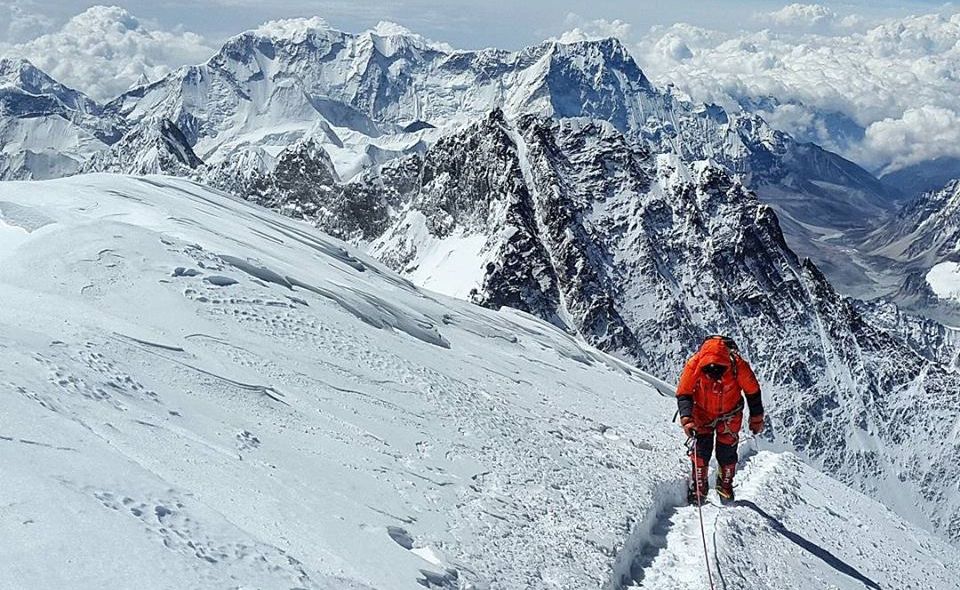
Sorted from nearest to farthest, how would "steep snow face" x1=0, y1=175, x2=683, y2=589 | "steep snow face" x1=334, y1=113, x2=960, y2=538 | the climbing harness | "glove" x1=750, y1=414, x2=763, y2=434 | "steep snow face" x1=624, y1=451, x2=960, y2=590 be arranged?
"steep snow face" x1=0, y1=175, x2=683, y2=589 < the climbing harness < "steep snow face" x1=624, y1=451, x2=960, y2=590 < "glove" x1=750, y1=414, x2=763, y2=434 < "steep snow face" x1=334, y1=113, x2=960, y2=538

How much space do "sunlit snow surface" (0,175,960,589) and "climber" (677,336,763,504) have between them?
41.1 inches

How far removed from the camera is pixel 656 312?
186000 millimetres

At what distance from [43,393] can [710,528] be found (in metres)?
10.8

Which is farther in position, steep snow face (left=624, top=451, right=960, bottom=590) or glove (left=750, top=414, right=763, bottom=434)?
glove (left=750, top=414, right=763, bottom=434)

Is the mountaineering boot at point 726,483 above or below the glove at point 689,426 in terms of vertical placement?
below

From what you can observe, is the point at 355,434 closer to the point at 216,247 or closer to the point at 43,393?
the point at 43,393

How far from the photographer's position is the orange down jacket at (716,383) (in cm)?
1499

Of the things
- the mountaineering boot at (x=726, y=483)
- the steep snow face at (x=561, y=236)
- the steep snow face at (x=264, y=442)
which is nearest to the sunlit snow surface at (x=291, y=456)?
the steep snow face at (x=264, y=442)

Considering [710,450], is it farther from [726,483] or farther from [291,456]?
[291,456]

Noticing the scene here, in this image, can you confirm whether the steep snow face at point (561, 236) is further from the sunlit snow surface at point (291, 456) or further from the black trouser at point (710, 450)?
the black trouser at point (710, 450)

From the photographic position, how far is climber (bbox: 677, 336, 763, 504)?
1502 cm

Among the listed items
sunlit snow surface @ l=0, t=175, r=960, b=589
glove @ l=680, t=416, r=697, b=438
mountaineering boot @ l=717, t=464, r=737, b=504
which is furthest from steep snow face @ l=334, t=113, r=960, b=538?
glove @ l=680, t=416, r=697, b=438

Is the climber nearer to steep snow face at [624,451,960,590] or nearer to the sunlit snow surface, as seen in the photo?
steep snow face at [624,451,960,590]

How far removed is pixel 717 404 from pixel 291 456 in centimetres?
811
